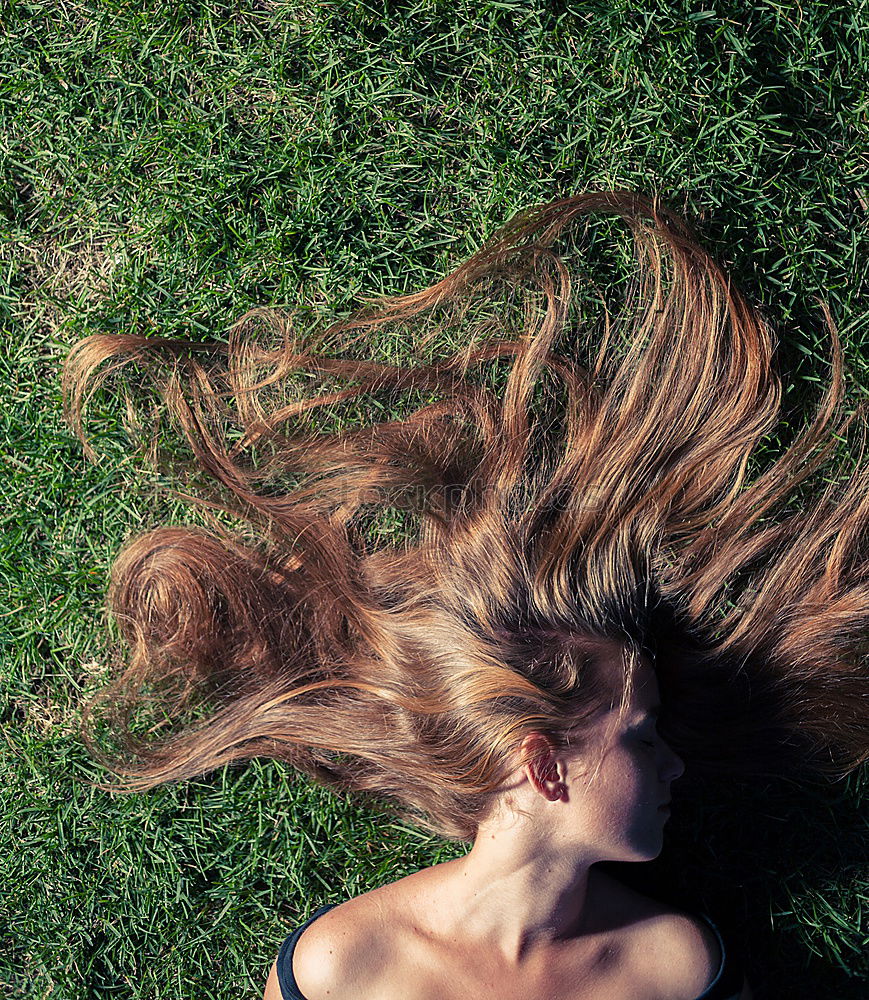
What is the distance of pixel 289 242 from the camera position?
100.0 inches

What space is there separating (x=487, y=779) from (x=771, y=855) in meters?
0.95

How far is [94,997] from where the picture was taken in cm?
261

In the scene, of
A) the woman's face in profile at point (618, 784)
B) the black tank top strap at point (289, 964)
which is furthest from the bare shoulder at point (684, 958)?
the black tank top strap at point (289, 964)

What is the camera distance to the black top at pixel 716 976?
2246mm

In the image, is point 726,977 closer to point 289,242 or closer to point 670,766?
point 670,766

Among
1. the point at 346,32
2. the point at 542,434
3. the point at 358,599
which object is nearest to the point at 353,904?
the point at 358,599

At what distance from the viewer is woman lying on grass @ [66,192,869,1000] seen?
2264 mm

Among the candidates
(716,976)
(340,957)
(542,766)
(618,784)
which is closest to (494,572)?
(542,766)

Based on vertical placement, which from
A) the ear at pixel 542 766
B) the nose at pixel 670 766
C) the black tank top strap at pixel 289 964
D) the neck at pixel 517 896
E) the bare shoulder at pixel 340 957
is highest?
the ear at pixel 542 766

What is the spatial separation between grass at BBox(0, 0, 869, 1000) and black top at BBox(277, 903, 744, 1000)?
191 millimetres

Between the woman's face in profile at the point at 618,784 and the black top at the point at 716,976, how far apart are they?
0.39 m

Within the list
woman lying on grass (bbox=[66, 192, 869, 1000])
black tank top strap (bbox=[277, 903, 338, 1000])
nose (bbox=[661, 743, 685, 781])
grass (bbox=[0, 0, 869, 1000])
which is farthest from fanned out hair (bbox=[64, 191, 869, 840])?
black tank top strap (bbox=[277, 903, 338, 1000])

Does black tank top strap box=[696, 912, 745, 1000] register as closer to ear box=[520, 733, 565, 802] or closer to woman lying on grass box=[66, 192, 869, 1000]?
woman lying on grass box=[66, 192, 869, 1000]

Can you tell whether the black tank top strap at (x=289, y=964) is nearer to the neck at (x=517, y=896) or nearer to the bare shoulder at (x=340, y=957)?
the bare shoulder at (x=340, y=957)
